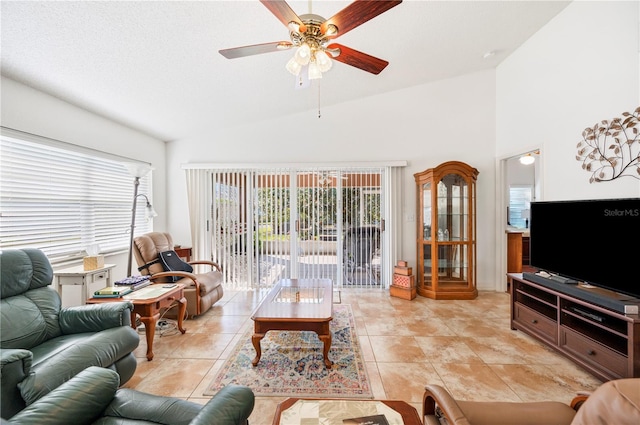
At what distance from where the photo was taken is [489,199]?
4.17 m

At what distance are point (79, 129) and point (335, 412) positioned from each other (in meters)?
3.80

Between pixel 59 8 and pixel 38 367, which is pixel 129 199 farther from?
pixel 38 367

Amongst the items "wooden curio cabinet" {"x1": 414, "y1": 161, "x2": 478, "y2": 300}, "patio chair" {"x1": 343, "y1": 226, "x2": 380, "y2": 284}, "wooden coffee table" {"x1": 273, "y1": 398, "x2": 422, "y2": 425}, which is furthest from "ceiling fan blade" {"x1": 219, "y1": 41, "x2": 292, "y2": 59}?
"patio chair" {"x1": 343, "y1": 226, "x2": 380, "y2": 284}

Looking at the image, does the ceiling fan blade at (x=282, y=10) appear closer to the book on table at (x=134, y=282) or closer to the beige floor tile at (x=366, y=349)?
the beige floor tile at (x=366, y=349)

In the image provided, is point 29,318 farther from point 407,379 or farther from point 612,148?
point 612,148

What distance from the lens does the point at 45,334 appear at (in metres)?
1.82

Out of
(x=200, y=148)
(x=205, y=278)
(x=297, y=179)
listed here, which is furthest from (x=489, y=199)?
(x=200, y=148)

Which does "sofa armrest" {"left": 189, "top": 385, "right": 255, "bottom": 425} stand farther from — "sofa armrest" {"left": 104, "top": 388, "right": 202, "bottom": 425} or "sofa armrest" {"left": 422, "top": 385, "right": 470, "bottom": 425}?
"sofa armrest" {"left": 422, "top": 385, "right": 470, "bottom": 425}

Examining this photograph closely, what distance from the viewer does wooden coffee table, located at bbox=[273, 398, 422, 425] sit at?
113cm

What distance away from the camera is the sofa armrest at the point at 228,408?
1000 mm

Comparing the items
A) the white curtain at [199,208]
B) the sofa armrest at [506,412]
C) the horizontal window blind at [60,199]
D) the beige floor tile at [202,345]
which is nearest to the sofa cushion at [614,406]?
the sofa armrest at [506,412]

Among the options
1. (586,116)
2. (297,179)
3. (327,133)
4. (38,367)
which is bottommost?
(38,367)

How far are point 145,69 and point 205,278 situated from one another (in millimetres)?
2369

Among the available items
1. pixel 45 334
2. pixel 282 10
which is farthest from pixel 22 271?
pixel 282 10
